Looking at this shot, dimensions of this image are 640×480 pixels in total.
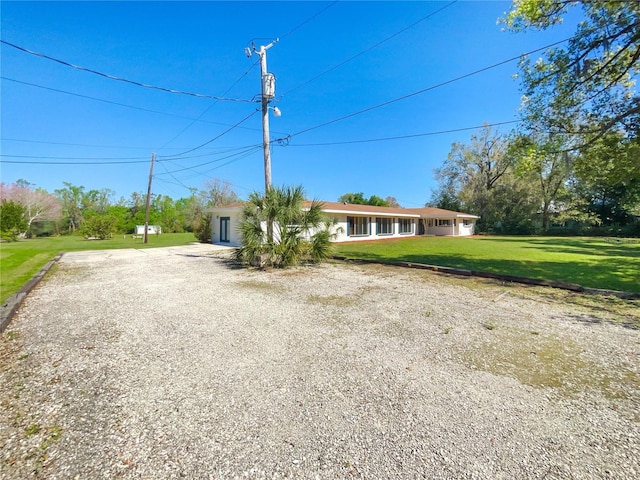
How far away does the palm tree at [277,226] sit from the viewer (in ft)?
32.1

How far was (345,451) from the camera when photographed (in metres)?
1.96

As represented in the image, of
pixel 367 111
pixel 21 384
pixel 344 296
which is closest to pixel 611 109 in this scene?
pixel 367 111

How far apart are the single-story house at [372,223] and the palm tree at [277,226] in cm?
281

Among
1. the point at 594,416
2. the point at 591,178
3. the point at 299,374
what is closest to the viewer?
the point at 594,416

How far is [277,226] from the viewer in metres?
10.1

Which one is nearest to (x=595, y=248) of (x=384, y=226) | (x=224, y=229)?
(x=384, y=226)

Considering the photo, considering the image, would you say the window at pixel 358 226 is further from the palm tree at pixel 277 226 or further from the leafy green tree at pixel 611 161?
the leafy green tree at pixel 611 161

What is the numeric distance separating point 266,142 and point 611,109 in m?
12.0

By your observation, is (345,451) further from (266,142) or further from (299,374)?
(266,142)

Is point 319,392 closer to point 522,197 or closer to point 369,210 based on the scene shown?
point 369,210

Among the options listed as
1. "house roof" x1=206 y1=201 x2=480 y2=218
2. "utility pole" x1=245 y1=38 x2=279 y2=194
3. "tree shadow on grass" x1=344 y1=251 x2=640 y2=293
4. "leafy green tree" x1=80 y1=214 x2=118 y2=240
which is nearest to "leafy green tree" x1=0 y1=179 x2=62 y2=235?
"leafy green tree" x1=80 y1=214 x2=118 y2=240

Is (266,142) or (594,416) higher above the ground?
(266,142)

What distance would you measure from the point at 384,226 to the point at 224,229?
14.7 metres

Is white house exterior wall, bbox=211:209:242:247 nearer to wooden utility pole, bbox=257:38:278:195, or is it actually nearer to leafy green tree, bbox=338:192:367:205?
wooden utility pole, bbox=257:38:278:195
